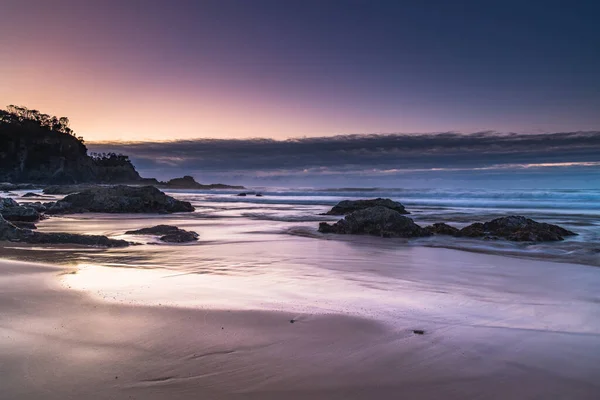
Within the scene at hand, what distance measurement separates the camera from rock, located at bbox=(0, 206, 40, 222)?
11.6 meters

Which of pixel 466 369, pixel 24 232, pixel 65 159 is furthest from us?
pixel 65 159

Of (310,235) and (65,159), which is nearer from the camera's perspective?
(310,235)

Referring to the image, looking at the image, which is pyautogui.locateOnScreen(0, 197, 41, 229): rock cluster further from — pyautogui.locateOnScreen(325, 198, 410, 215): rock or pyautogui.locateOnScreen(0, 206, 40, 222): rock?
Result: pyautogui.locateOnScreen(325, 198, 410, 215): rock

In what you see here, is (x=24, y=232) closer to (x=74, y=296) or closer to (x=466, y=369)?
(x=74, y=296)

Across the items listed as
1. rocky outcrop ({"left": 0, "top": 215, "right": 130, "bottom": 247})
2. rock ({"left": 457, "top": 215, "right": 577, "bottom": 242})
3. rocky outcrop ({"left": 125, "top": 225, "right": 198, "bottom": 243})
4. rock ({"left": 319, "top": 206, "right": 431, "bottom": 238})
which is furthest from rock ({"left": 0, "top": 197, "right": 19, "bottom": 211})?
rock ({"left": 457, "top": 215, "right": 577, "bottom": 242})

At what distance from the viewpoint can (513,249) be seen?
8531 millimetres

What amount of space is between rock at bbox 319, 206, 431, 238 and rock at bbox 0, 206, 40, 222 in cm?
858

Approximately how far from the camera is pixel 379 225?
35.6 ft

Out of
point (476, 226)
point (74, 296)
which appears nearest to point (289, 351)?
point (74, 296)

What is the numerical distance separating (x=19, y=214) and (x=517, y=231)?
1324cm

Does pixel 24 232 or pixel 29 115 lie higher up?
pixel 29 115

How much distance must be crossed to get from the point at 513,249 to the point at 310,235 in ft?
15.4

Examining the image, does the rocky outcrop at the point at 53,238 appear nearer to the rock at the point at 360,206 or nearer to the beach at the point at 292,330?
the beach at the point at 292,330

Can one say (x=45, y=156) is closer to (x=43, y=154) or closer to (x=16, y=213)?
(x=43, y=154)
